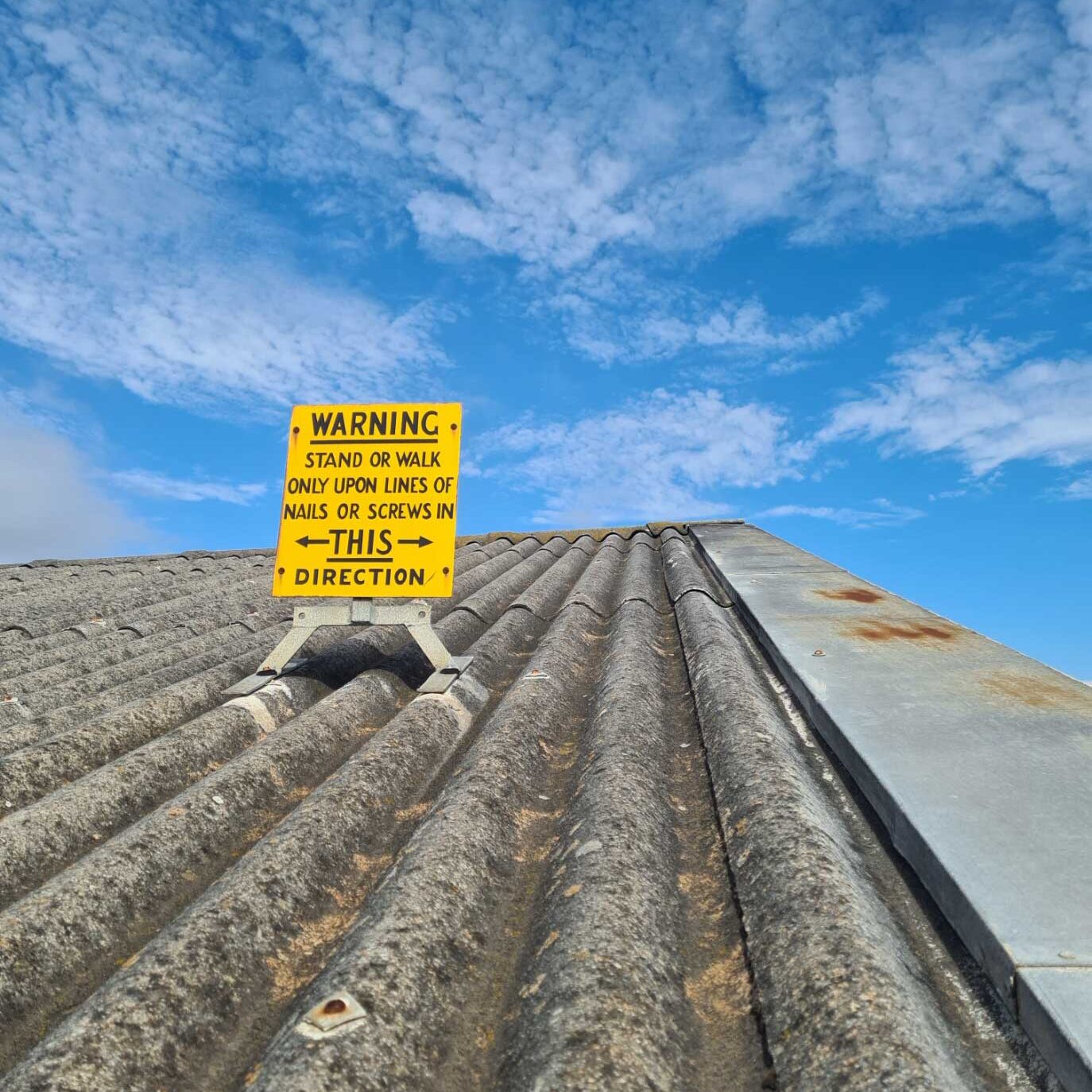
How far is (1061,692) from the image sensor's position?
2.65 metres

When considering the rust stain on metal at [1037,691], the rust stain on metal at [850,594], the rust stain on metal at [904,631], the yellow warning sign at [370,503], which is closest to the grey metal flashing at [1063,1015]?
the rust stain on metal at [1037,691]

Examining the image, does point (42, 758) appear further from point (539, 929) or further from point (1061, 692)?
point (1061, 692)

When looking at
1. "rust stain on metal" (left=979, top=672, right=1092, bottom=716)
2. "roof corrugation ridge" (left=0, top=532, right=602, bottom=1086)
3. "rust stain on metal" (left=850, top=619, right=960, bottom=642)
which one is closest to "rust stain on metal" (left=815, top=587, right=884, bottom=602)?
"rust stain on metal" (left=850, top=619, right=960, bottom=642)

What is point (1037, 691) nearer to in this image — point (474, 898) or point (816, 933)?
point (816, 933)

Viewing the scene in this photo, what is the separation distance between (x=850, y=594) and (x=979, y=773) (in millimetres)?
2467

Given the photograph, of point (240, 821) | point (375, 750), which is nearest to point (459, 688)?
point (375, 750)

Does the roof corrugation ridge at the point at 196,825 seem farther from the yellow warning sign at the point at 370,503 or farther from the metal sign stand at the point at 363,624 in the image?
the yellow warning sign at the point at 370,503

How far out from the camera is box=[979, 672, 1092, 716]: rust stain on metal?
8.23 feet

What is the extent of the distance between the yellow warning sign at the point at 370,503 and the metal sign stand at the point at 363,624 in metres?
0.09

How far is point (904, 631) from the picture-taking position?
3486mm

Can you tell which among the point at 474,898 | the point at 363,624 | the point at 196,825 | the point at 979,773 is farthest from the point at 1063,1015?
the point at 363,624

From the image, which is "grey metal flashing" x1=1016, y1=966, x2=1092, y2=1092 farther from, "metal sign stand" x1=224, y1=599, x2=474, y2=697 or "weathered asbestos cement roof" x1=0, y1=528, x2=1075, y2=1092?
"metal sign stand" x1=224, y1=599, x2=474, y2=697

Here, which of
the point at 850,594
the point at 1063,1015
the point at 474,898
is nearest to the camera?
the point at 1063,1015

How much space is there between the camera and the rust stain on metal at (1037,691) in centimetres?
251
